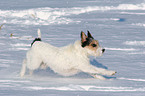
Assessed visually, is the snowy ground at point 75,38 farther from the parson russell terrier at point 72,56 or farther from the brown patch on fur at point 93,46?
the brown patch on fur at point 93,46

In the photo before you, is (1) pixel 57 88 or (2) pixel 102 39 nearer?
(1) pixel 57 88

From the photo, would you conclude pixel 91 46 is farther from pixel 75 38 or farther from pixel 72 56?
pixel 75 38

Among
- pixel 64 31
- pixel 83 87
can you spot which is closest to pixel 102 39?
pixel 64 31

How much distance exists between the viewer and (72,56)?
246 inches

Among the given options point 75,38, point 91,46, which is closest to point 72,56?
point 91,46

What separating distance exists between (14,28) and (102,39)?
3.43 m

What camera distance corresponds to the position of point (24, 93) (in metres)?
5.06

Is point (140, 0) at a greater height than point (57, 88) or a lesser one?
greater

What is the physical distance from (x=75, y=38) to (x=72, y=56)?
4.46 meters

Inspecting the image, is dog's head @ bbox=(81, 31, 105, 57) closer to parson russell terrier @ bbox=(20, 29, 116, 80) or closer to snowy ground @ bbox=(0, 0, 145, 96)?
parson russell terrier @ bbox=(20, 29, 116, 80)

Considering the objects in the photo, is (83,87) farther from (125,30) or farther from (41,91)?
(125,30)

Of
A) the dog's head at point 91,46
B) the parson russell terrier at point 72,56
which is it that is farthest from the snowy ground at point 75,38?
the dog's head at point 91,46

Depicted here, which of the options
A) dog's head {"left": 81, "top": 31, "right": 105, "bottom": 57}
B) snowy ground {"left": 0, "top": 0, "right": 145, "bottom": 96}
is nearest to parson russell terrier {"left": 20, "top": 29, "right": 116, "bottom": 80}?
dog's head {"left": 81, "top": 31, "right": 105, "bottom": 57}

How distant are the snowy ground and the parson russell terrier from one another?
168 millimetres
